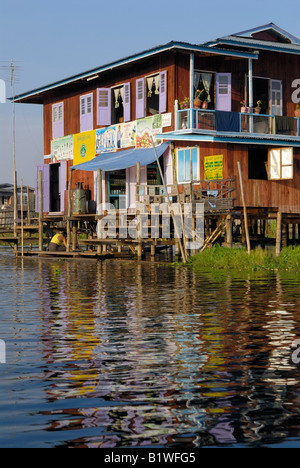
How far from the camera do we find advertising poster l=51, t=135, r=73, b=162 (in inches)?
1442

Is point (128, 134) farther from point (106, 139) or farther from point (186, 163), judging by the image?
point (186, 163)

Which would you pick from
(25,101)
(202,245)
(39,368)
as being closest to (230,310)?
(39,368)

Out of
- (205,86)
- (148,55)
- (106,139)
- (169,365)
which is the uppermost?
(148,55)

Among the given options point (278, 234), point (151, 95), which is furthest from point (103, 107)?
point (278, 234)

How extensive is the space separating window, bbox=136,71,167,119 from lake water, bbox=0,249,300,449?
547 inches

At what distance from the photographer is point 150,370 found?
29.1 ft

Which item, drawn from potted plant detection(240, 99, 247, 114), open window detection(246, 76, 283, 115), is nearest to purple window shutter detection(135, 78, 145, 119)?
potted plant detection(240, 99, 247, 114)

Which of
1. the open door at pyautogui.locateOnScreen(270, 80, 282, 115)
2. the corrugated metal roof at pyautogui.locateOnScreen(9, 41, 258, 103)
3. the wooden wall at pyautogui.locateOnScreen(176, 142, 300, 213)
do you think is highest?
the corrugated metal roof at pyautogui.locateOnScreen(9, 41, 258, 103)

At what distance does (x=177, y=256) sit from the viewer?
3138 centimetres

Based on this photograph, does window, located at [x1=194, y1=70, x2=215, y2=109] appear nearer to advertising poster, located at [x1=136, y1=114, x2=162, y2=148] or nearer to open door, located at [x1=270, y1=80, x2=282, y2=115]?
advertising poster, located at [x1=136, y1=114, x2=162, y2=148]

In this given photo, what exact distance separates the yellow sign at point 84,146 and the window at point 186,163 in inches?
236

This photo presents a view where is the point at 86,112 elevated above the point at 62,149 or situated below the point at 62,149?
above

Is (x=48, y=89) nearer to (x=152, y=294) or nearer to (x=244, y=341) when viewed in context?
(x=152, y=294)

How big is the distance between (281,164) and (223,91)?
3.71m
